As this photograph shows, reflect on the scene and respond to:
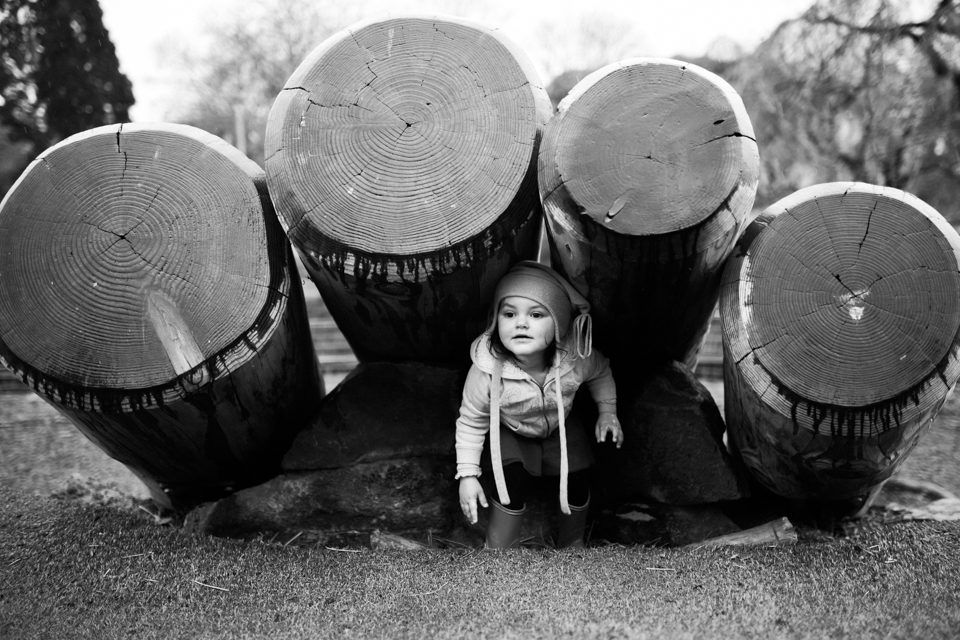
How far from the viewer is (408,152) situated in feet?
6.49

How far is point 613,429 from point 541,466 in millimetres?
243

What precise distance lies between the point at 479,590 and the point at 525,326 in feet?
2.34

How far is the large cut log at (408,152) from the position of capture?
1959 millimetres

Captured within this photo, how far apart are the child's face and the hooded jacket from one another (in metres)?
0.08

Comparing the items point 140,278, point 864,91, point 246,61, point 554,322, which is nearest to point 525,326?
point 554,322

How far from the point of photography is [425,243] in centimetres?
195

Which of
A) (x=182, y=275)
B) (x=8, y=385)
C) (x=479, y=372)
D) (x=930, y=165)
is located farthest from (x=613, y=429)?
(x=930, y=165)

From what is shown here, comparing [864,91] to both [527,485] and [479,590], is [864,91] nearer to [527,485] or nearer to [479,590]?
[527,485]

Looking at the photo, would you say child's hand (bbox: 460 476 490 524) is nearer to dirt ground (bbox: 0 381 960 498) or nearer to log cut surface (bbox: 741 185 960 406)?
log cut surface (bbox: 741 185 960 406)

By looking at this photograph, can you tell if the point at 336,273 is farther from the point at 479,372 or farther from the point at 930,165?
the point at 930,165

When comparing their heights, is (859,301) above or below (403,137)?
below

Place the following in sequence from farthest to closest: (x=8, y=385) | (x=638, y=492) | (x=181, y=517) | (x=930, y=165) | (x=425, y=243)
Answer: (x=930, y=165), (x=8, y=385), (x=181, y=517), (x=638, y=492), (x=425, y=243)

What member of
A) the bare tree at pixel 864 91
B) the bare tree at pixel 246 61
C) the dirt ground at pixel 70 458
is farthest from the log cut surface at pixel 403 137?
the bare tree at pixel 246 61

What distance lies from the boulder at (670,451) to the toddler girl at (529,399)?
154 millimetres
